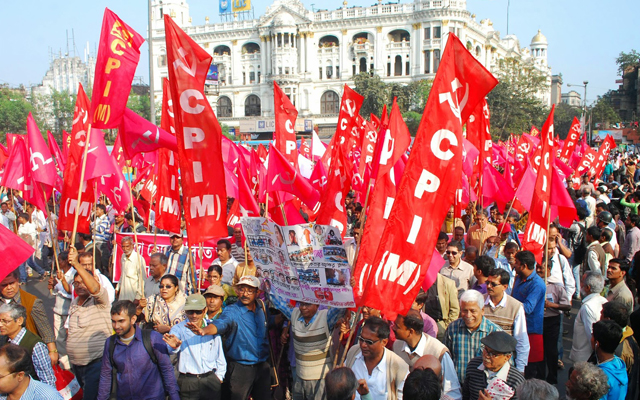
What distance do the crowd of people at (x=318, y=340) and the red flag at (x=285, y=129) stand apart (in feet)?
8.00

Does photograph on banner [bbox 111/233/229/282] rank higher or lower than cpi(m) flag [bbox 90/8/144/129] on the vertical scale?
lower

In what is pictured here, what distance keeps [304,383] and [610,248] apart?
Result: 194 inches

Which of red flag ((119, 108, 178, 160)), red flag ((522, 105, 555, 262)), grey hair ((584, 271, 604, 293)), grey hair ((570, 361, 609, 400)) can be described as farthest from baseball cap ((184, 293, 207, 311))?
red flag ((522, 105, 555, 262))

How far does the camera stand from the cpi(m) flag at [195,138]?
4.64 m

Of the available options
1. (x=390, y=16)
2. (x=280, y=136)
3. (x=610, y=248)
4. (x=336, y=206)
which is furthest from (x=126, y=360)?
(x=390, y=16)

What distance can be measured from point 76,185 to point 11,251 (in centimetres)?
236

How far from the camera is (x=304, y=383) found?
429 centimetres

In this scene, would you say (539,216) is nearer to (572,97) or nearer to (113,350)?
(113,350)

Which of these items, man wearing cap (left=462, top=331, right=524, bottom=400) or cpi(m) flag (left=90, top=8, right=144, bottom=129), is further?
cpi(m) flag (left=90, top=8, right=144, bottom=129)

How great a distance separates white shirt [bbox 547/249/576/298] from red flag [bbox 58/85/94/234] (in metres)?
4.69

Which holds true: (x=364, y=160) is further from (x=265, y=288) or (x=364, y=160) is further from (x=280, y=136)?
(x=265, y=288)

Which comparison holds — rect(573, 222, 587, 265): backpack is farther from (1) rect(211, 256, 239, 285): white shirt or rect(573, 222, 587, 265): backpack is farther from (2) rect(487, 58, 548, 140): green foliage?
(2) rect(487, 58, 548, 140): green foliage

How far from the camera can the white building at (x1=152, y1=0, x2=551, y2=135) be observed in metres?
61.0

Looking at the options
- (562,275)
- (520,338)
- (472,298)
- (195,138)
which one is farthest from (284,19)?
(472,298)
